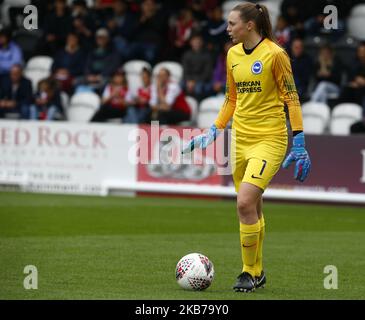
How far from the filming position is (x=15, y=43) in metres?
23.6

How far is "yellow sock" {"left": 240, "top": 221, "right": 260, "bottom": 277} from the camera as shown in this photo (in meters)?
9.49

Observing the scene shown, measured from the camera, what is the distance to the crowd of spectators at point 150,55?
66.0ft

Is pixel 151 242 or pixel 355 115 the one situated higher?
pixel 355 115

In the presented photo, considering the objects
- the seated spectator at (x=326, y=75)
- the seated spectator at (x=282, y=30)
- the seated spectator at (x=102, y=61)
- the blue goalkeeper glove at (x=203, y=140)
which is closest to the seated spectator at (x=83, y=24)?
the seated spectator at (x=102, y=61)

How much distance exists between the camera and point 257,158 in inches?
371

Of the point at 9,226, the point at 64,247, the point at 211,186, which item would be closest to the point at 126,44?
the point at 211,186

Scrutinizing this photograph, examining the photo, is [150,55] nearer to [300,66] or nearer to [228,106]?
[300,66]

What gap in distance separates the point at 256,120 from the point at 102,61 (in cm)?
1282

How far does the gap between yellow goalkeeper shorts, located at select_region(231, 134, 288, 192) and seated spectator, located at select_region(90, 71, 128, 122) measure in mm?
11038

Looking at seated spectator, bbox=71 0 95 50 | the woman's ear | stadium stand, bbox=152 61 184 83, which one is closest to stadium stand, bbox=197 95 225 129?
stadium stand, bbox=152 61 184 83

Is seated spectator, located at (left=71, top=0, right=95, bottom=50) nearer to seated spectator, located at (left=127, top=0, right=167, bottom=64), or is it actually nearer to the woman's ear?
seated spectator, located at (left=127, top=0, right=167, bottom=64)

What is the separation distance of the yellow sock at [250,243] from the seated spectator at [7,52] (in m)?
13.5
